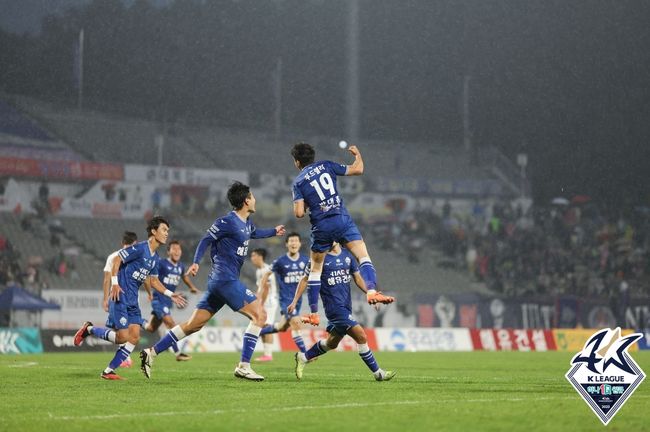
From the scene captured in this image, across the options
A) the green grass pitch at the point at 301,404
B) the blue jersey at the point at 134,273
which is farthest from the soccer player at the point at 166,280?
the green grass pitch at the point at 301,404

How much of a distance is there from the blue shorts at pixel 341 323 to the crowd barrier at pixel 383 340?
14818mm

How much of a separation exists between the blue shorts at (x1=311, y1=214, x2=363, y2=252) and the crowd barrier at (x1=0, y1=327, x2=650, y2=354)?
15504mm

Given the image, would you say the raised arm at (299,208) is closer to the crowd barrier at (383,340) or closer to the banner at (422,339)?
the crowd barrier at (383,340)

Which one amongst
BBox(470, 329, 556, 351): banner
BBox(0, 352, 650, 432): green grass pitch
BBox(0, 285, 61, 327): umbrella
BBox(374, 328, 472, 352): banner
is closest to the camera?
BBox(0, 352, 650, 432): green grass pitch

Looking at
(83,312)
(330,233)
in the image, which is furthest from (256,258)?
(83,312)

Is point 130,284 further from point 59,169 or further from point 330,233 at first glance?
point 59,169

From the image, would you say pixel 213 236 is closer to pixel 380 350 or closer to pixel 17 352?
pixel 17 352

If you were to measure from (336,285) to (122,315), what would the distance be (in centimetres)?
362

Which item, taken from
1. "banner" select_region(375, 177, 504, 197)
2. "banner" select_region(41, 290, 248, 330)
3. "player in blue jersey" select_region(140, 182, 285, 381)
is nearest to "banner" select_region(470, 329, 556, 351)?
"banner" select_region(41, 290, 248, 330)

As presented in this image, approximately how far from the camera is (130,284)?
16.1m

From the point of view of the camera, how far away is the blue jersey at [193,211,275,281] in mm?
14234

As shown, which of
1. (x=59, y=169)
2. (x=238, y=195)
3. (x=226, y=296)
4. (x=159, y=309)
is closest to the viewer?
(x=226, y=296)

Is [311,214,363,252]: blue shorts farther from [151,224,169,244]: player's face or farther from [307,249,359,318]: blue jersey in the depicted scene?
[151,224,169,244]: player's face

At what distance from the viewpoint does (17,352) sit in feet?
94.0
